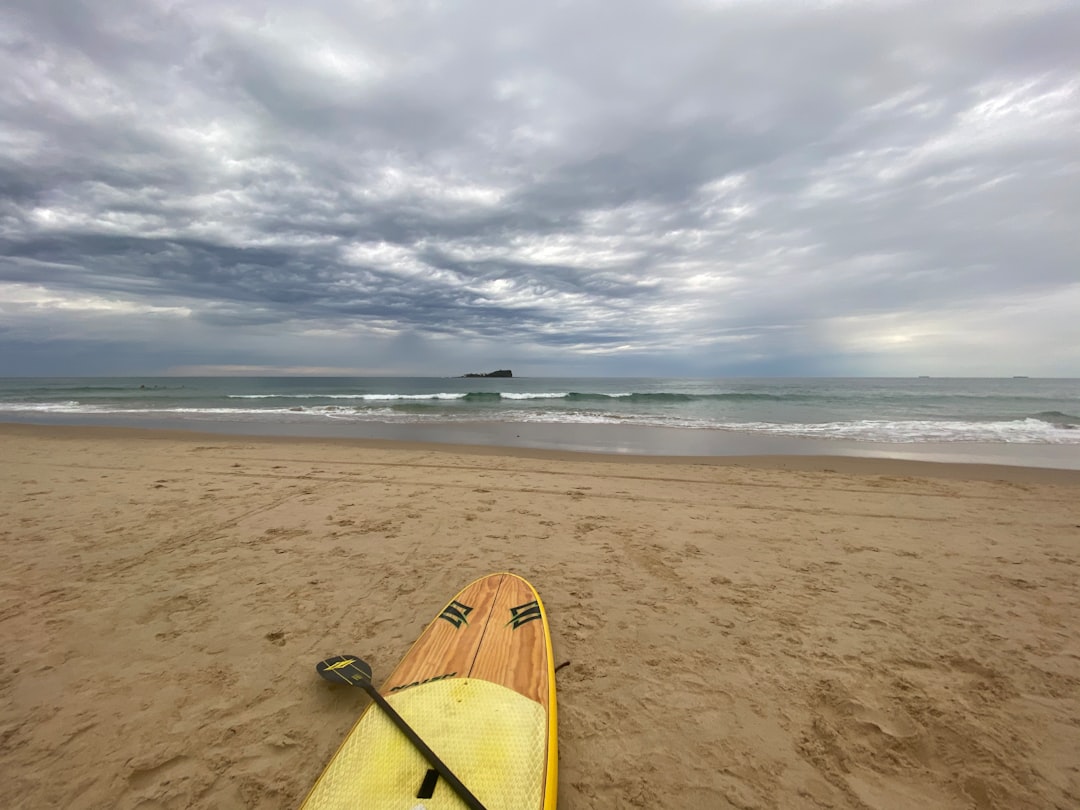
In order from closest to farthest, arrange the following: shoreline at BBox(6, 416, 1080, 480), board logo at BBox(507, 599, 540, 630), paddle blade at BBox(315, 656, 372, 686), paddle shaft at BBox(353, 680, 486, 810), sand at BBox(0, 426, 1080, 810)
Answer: paddle shaft at BBox(353, 680, 486, 810)
sand at BBox(0, 426, 1080, 810)
paddle blade at BBox(315, 656, 372, 686)
board logo at BBox(507, 599, 540, 630)
shoreline at BBox(6, 416, 1080, 480)

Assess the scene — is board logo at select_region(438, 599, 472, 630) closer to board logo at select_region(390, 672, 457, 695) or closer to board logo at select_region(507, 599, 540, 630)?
board logo at select_region(507, 599, 540, 630)

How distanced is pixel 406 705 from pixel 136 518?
15.6 ft

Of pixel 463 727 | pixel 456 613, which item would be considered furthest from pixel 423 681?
pixel 456 613

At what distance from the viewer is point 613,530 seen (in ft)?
16.4

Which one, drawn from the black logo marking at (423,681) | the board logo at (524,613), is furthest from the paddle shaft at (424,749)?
the board logo at (524,613)

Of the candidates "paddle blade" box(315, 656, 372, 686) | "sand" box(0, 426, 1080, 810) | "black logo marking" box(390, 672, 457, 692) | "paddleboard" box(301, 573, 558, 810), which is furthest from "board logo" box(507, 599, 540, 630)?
"paddle blade" box(315, 656, 372, 686)

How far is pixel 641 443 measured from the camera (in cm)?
1227

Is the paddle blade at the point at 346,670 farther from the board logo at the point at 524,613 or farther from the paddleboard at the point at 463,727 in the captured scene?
the board logo at the point at 524,613

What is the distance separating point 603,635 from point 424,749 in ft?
4.53

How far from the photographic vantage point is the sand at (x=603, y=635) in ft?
6.52

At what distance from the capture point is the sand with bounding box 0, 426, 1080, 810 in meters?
1.99

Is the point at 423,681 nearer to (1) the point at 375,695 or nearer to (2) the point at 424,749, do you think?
(1) the point at 375,695

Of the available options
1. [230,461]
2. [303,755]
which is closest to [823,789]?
[303,755]

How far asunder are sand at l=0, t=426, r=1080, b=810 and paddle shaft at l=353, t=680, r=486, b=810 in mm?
190
